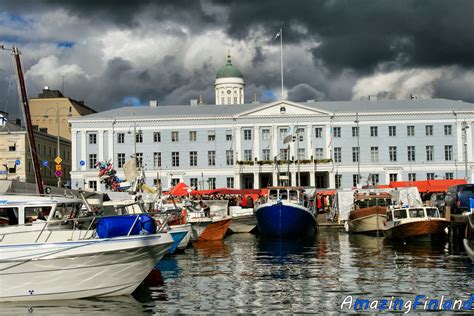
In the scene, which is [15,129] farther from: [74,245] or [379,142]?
[74,245]

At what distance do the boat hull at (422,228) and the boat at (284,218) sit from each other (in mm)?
9264

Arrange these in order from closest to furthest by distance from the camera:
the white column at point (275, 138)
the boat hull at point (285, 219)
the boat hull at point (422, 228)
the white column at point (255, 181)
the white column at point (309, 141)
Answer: the boat hull at point (422, 228) < the boat hull at point (285, 219) < the white column at point (255, 181) < the white column at point (309, 141) < the white column at point (275, 138)

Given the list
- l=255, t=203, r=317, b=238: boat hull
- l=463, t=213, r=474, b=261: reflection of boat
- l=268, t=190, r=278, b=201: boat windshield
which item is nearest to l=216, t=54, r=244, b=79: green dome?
l=268, t=190, r=278, b=201: boat windshield

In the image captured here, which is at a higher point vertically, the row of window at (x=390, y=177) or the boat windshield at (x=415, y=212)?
the row of window at (x=390, y=177)

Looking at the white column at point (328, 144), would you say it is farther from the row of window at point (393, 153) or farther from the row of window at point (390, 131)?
the row of window at point (393, 153)

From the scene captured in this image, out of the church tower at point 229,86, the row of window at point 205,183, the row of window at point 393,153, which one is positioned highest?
the church tower at point 229,86

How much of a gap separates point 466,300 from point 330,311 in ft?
15.1

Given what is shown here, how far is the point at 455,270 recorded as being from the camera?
3064 cm

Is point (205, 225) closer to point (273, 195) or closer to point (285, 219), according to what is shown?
point (285, 219)

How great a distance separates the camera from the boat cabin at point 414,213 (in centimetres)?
4716

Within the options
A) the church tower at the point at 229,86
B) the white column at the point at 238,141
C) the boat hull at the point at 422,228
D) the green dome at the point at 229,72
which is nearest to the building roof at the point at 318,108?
the white column at the point at 238,141

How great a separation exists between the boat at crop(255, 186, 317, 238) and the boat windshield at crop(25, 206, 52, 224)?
29784 mm

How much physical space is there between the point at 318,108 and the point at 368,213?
181ft

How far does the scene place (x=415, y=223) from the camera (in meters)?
45.5
